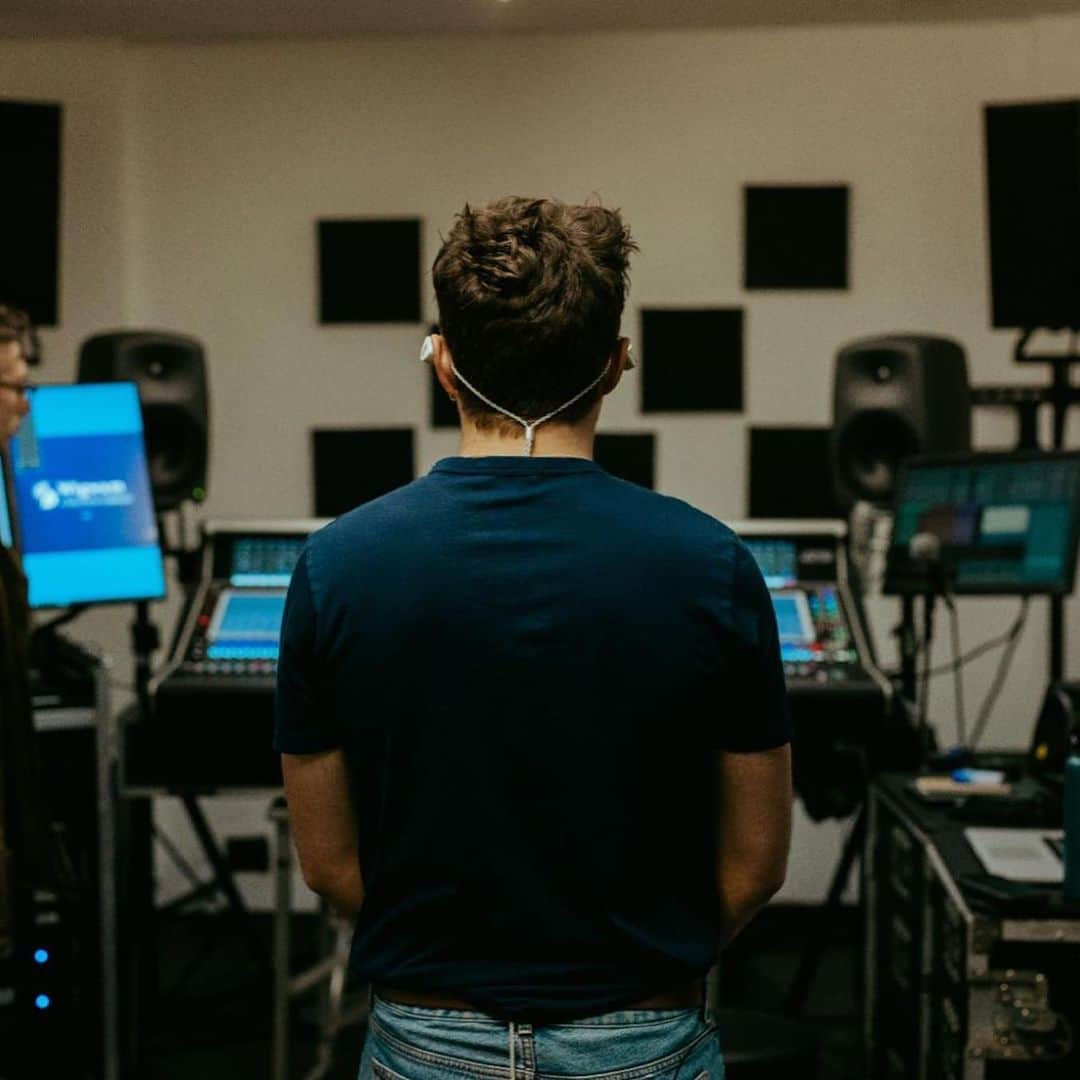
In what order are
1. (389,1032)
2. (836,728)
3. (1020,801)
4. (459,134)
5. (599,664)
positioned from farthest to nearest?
(459,134), (836,728), (1020,801), (389,1032), (599,664)

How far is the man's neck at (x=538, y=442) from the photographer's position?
3.91 ft

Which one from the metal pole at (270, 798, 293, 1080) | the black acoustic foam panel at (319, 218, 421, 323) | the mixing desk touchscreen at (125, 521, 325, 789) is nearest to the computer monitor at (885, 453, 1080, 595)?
the mixing desk touchscreen at (125, 521, 325, 789)

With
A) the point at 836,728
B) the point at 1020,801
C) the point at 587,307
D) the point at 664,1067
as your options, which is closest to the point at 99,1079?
the point at 836,728

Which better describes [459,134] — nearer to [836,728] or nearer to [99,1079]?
[836,728]

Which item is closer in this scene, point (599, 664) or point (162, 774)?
point (599, 664)

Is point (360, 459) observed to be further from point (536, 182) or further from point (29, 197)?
point (29, 197)

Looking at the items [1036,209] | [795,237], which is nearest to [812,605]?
[1036,209]

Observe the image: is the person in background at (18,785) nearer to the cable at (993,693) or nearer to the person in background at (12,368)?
the person in background at (12,368)

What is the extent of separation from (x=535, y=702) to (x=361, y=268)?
11.9 ft

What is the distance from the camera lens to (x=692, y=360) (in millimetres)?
4551

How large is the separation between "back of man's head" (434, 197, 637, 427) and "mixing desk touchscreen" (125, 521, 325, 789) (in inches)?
67.9

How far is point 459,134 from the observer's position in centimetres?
454

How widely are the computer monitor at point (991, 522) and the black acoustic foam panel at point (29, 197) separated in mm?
2780

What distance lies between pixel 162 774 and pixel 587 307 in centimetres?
212
